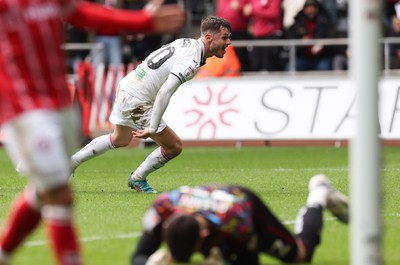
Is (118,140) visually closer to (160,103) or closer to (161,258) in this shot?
(160,103)

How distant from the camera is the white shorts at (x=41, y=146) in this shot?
6.55m

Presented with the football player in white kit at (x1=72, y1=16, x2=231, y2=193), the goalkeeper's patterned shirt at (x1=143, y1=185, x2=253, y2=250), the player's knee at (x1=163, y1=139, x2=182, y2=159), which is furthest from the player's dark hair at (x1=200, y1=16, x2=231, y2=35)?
the goalkeeper's patterned shirt at (x1=143, y1=185, x2=253, y2=250)

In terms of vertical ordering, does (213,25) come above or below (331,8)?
above

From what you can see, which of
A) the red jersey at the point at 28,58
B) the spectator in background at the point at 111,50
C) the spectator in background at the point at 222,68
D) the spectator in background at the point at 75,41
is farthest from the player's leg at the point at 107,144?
the spectator in background at the point at 75,41

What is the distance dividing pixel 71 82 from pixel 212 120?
3.12 m

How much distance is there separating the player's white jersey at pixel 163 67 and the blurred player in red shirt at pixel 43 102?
5699mm

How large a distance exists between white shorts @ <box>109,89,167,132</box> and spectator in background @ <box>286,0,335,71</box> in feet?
30.4

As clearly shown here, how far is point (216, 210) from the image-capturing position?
7281 mm

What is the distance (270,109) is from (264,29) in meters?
2.85

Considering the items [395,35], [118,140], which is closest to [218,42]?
[118,140]

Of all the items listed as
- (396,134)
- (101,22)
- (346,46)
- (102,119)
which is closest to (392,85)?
(396,134)

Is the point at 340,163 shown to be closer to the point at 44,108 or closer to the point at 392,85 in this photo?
the point at 392,85

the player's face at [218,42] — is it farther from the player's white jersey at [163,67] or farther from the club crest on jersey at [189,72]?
the club crest on jersey at [189,72]

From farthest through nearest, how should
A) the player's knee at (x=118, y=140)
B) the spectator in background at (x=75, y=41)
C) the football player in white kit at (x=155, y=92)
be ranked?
the spectator in background at (x=75, y=41) < the player's knee at (x=118, y=140) < the football player in white kit at (x=155, y=92)
